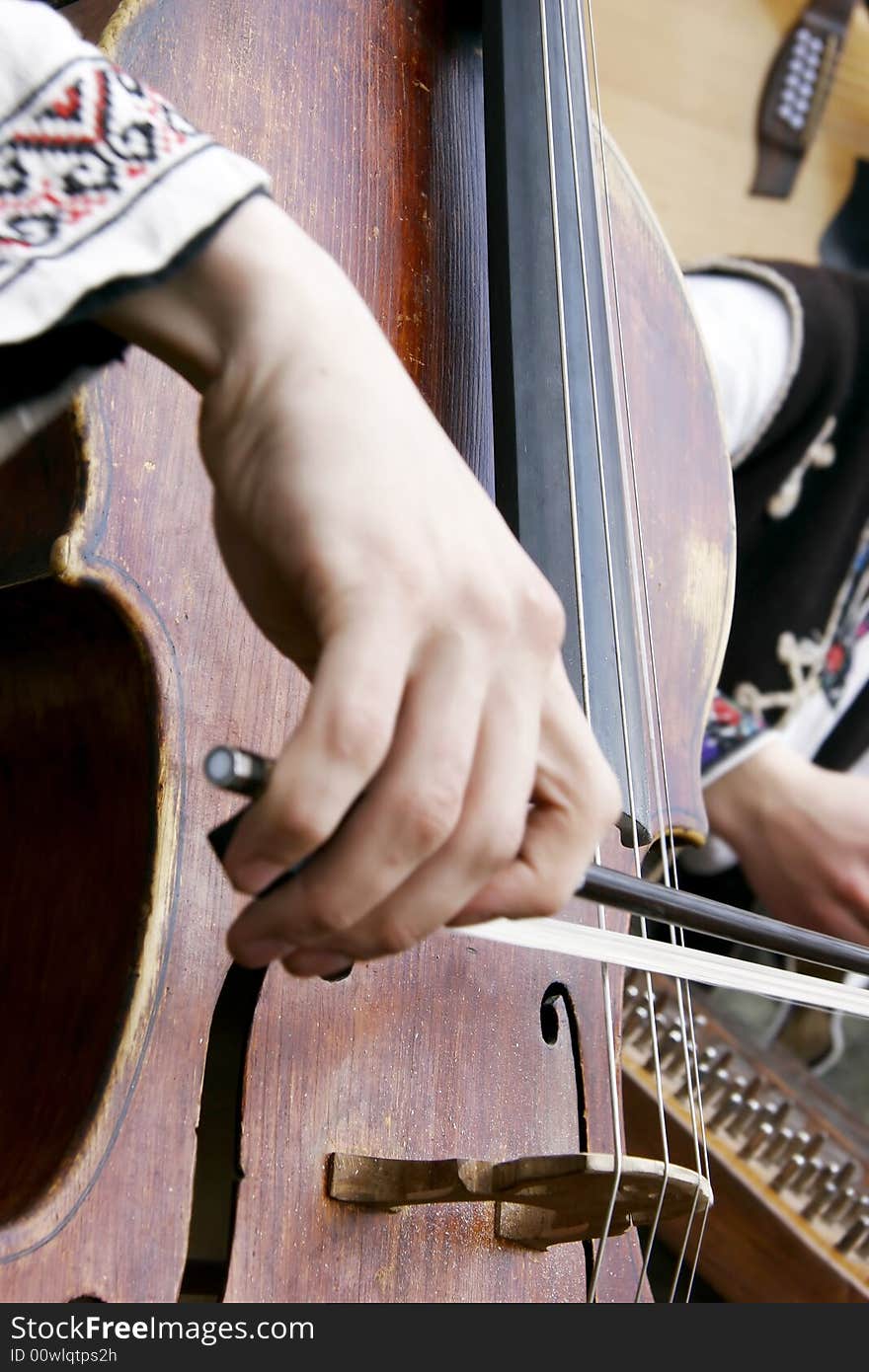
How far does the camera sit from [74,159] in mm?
305

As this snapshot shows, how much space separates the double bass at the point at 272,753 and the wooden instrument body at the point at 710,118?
104 centimetres

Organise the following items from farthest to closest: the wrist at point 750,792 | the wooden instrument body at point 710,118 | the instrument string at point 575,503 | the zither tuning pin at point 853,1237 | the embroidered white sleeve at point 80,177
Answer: the wooden instrument body at point 710,118, the wrist at point 750,792, the zither tuning pin at point 853,1237, the instrument string at point 575,503, the embroidered white sleeve at point 80,177

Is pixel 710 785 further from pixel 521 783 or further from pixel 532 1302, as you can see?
pixel 521 783

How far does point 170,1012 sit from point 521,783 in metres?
0.16

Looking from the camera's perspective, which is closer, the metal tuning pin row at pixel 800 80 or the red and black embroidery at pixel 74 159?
the red and black embroidery at pixel 74 159

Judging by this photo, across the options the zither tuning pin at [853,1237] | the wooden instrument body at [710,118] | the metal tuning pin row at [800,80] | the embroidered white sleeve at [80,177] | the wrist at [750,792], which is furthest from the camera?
Result: the metal tuning pin row at [800,80]

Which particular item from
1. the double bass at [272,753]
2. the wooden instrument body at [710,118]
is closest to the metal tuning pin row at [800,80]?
the wooden instrument body at [710,118]

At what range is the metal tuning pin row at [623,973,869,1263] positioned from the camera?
818 mm

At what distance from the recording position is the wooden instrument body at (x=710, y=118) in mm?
1539

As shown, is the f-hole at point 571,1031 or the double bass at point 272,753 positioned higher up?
the double bass at point 272,753

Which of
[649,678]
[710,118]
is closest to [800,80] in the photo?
[710,118]

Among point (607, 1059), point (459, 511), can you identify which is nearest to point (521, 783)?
point (459, 511)

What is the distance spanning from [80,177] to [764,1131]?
30.1 inches

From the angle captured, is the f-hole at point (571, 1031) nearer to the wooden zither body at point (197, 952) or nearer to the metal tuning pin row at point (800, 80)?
the wooden zither body at point (197, 952)
